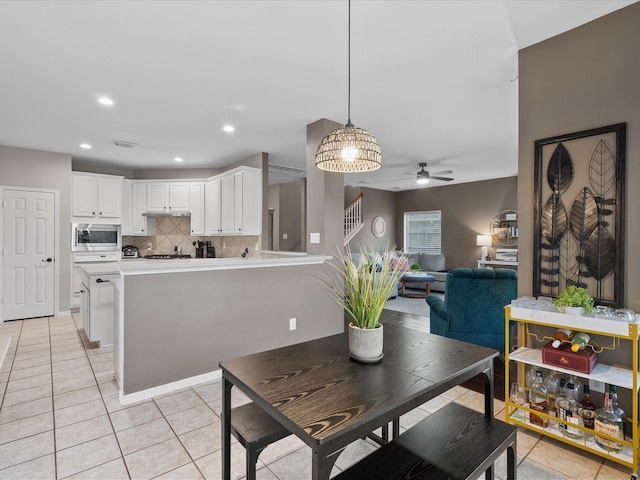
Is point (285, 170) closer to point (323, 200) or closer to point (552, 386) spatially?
point (323, 200)

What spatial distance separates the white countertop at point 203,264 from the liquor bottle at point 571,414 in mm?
2395

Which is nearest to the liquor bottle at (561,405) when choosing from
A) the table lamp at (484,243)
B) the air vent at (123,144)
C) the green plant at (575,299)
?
the green plant at (575,299)

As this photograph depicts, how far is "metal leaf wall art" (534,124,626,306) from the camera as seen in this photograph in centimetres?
200

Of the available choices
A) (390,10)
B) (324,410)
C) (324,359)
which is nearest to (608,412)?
(324,359)

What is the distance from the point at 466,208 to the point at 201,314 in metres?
7.32

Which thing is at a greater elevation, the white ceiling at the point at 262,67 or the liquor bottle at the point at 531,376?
the white ceiling at the point at 262,67

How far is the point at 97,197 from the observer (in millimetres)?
5750

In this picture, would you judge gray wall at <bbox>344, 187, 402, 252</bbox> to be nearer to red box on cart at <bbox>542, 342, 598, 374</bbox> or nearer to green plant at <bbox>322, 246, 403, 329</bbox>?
red box on cart at <bbox>542, 342, 598, 374</bbox>

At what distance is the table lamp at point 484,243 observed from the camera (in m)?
7.70

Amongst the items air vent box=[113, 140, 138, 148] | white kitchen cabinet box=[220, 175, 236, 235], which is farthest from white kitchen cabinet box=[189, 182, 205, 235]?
air vent box=[113, 140, 138, 148]

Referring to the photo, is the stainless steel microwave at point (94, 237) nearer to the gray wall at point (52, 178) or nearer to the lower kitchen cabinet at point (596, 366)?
the gray wall at point (52, 178)

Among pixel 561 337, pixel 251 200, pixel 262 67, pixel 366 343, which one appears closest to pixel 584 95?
pixel 561 337

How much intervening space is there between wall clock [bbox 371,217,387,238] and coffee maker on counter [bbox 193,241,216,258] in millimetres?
4522

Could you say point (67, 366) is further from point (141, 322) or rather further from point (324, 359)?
point (324, 359)
